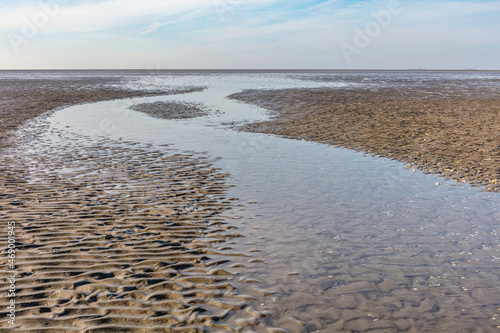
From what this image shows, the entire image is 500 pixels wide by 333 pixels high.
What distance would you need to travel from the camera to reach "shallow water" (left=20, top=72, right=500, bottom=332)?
512 centimetres

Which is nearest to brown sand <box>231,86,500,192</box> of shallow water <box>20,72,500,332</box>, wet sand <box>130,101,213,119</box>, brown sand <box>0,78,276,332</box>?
shallow water <box>20,72,500,332</box>

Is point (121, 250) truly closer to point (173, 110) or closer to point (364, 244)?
point (364, 244)

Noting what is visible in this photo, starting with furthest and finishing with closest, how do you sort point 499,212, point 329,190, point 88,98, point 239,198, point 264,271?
point 88,98, point 329,190, point 239,198, point 499,212, point 264,271

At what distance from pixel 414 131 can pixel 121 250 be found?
16724 mm

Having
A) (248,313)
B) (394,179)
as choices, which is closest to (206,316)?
(248,313)

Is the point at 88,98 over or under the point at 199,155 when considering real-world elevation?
over

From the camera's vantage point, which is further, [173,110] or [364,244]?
[173,110]

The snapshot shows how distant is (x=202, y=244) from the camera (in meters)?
7.18

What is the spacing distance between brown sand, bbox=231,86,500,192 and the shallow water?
1.49 metres

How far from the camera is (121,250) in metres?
6.84

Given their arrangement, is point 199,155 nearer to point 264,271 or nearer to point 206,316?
point 264,271

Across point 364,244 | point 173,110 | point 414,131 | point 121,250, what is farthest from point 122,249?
point 173,110

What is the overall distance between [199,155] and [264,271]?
9286mm

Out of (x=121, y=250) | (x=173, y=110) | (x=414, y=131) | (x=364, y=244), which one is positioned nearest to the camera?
(x=121, y=250)
